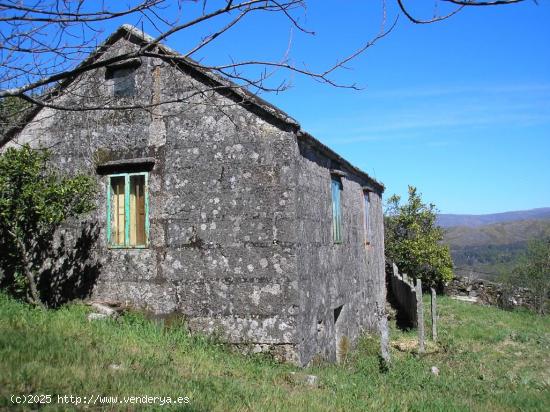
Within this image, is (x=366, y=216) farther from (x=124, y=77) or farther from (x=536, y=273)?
(x=536, y=273)

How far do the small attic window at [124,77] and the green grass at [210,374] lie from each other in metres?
3.89

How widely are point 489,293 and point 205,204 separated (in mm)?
18255

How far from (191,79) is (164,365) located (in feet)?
15.8

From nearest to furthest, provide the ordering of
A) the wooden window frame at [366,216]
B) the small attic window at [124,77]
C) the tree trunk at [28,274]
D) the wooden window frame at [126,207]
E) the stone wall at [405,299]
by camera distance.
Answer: the tree trunk at [28,274], the wooden window frame at [126,207], the small attic window at [124,77], the wooden window frame at [366,216], the stone wall at [405,299]

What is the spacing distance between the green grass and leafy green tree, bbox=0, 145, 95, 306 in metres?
0.69

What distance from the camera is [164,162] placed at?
8617mm

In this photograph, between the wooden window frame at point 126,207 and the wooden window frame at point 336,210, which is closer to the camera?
the wooden window frame at point 126,207

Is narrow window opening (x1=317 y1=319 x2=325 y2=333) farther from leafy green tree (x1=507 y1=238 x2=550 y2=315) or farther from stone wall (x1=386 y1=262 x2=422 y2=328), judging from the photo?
leafy green tree (x1=507 y1=238 x2=550 y2=315)

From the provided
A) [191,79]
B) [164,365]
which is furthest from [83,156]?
[164,365]

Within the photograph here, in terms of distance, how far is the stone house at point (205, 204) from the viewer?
25.7 feet

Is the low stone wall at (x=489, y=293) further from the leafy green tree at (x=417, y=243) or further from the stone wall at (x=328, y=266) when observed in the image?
the stone wall at (x=328, y=266)

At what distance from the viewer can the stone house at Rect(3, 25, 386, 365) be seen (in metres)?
7.82

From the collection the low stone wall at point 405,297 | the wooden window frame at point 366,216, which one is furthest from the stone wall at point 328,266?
the low stone wall at point 405,297

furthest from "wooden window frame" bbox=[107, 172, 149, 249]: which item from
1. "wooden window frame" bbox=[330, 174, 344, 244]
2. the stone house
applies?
"wooden window frame" bbox=[330, 174, 344, 244]
